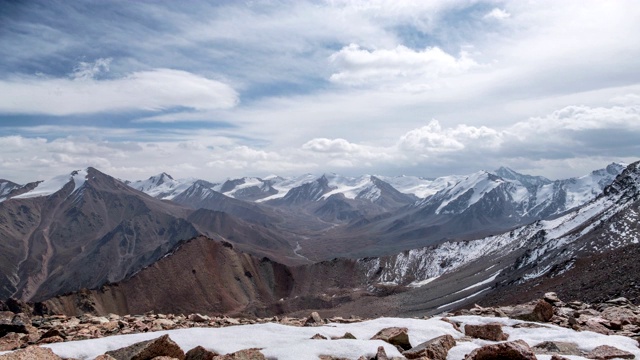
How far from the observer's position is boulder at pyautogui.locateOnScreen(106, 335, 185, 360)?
1430 centimetres

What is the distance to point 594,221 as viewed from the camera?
11269 cm

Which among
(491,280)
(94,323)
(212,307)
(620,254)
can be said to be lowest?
(212,307)

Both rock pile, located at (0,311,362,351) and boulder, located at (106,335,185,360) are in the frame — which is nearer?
boulder, located at (106,335,185,360)

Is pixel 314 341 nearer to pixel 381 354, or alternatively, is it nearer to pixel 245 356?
pixel 381 354

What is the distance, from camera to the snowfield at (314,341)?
560 inches

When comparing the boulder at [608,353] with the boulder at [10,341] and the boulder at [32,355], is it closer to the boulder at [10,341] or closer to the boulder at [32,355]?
the boulder at [32,355]

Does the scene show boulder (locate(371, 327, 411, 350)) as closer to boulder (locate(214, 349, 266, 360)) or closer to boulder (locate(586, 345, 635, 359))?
boulder (locate(214, 349, 266, 360))

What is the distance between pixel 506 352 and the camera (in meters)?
13.0

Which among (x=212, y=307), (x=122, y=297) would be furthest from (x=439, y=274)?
(x=122, y=297)

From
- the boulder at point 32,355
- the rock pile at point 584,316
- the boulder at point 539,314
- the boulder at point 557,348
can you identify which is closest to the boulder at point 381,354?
the boulder at point 557,348

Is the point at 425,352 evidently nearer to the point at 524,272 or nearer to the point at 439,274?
the point at 524,272

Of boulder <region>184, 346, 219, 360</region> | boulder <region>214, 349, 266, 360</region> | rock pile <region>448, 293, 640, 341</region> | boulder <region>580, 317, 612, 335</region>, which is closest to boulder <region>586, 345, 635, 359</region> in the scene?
rock pile <region>448, 293, 640, 341</region>

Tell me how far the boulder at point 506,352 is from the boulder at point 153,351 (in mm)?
9445

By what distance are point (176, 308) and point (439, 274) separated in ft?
327
